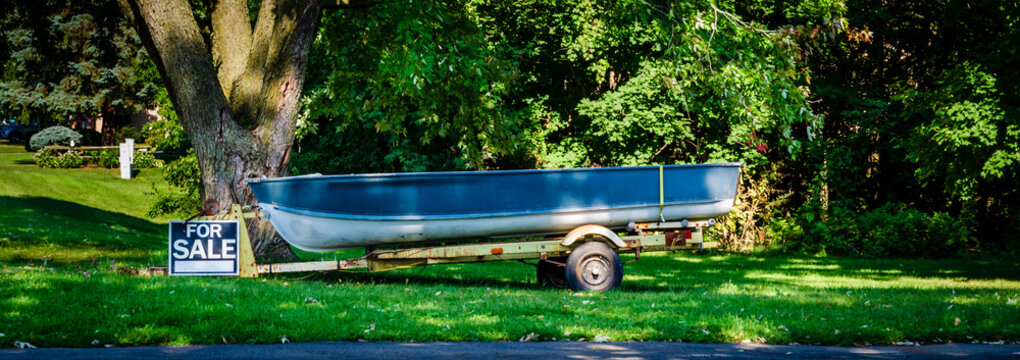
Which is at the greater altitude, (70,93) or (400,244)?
(70,93)

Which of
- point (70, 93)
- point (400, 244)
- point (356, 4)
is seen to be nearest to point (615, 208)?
point (400, 244)

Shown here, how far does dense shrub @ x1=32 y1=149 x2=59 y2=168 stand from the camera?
122 feet

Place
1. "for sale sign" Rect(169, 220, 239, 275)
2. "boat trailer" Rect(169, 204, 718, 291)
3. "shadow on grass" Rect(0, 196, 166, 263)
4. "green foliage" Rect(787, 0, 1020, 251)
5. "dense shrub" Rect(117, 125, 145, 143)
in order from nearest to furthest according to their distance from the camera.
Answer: "for sale sign" Rect(169, 220, 239, 275), "boat trailer" Rect(169, 204, 718, 291), "shadow on grass" Rect(0, 196, 166, 263), "green foliage" Rect(787, 0, 1020, 251), "dense shrub" Rect(117, 125, 145, 143)

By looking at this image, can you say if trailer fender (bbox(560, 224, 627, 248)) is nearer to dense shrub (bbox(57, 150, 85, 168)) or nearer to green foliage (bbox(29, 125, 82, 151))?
dense shrub (bbox(57, 150, 85, 168))

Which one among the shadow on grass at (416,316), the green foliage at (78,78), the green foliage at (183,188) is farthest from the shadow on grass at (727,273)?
the green foliage at (78,78)

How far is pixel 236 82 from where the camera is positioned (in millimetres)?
11375

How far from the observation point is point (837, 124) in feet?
76.2

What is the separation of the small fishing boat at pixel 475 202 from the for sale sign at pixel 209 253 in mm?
573

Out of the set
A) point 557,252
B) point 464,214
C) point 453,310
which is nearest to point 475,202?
point 464,214

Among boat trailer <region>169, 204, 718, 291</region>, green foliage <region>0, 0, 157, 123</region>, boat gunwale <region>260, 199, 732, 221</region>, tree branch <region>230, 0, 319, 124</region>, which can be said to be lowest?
boat trailer <region>169, 204, 718, 291</region>

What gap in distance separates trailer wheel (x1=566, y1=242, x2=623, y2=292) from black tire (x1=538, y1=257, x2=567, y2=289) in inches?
37.4

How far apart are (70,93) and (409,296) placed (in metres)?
39.5

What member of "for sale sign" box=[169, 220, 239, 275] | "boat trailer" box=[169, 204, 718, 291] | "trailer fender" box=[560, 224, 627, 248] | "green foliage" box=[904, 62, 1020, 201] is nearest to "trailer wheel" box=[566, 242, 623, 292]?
"boat trailer" box=[169, 204, 718, 291]

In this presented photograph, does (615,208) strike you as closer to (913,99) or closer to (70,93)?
(913,99)
